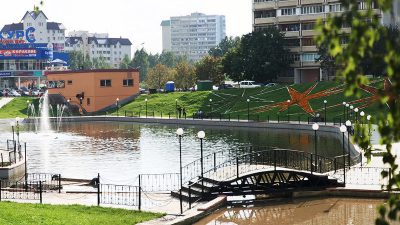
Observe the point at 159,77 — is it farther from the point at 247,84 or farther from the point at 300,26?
the point at 300,26

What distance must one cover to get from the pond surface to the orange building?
1840 centimetres

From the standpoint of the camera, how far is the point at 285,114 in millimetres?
67062

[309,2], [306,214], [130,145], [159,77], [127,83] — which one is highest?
[309,2]

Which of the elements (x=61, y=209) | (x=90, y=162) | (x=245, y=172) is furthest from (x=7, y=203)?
(x=90, y=162)

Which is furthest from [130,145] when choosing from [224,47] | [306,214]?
[224,47]

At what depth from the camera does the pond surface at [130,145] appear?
3716 cm

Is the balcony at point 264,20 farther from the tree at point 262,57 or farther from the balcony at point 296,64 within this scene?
the balcony at point 296,64

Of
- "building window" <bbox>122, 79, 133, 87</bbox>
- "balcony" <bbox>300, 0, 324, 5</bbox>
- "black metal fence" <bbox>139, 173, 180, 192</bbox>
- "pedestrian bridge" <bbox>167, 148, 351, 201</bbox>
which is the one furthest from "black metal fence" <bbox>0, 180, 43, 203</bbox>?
"balcony" <bbox>300, 0, 324, 5</bbox>

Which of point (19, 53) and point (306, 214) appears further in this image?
point (19, 53)

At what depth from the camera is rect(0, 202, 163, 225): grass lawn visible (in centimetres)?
1989

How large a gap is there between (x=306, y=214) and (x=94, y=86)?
67271 mm

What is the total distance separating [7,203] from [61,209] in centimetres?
228

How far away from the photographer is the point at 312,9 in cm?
9012

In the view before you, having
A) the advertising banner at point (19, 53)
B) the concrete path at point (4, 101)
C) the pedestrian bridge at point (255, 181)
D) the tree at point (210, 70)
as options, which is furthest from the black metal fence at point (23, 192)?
the advertising banner at point (19, 53)
